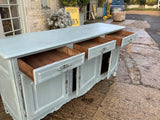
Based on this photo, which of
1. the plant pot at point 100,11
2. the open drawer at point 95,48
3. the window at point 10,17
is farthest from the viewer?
the plant pot at point 100,11

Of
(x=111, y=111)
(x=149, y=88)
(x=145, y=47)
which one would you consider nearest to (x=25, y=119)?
(x=111, y=111)

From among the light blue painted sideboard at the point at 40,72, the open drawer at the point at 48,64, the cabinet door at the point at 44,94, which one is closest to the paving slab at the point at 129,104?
the light blue painted sideboard at the point at 40,72

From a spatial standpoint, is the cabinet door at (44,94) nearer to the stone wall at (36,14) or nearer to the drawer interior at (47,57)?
the drawer interior at (47,57)

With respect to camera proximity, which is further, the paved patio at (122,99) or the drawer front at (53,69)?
the paved patio at (122,99)

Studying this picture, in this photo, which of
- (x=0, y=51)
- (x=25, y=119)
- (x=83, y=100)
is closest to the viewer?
(x=0, y=51)

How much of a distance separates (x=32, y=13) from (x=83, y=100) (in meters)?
3.32

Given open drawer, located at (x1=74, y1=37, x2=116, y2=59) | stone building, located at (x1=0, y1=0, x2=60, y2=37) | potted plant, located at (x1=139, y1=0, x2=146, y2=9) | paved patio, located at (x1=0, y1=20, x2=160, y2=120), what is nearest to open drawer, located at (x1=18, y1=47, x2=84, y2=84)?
open drawer, located at (x1=74, y1=37, x2=116, y2=59)

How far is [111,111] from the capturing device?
216 centimetres

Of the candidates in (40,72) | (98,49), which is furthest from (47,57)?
(98,49)

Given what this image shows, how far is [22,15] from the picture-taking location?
13.3ft

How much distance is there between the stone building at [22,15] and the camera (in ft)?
11.9

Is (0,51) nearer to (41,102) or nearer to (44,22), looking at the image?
(41,102)

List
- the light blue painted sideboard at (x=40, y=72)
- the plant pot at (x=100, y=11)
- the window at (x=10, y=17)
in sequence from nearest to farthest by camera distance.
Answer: the light blue painted sideboard at (x=40, y=72) < the window at (x=10, y=17) < the plant pot at (x=100, y=11)

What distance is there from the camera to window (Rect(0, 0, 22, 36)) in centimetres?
358
